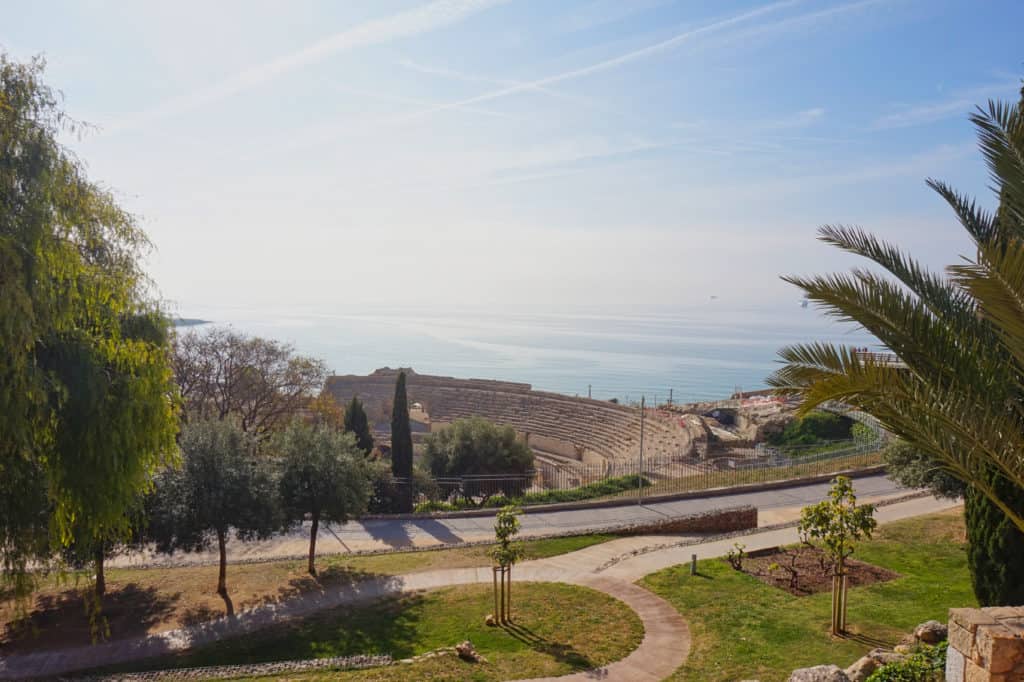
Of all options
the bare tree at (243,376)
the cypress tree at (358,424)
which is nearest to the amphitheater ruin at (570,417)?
the bare tree at (243,376)

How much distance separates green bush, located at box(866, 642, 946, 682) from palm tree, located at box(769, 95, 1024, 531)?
168 cm

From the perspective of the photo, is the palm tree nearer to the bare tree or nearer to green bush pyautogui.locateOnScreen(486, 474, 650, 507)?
green bush pyautogui.locateOnScreen(486, 474, 650, 507)

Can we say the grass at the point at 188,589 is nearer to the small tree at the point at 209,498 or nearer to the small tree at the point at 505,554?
the small tree at the point at 209,498

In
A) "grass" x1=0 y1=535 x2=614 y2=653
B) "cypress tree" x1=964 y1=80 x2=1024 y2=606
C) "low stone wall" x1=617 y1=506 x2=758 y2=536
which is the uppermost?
"cypress tree" x1=964 y1=80 x2=1024 y2=606

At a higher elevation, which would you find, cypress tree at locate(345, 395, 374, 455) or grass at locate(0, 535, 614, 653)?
cypress tree at locate(345, 395, 374, 455)

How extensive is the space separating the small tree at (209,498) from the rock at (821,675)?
1107 centimetres

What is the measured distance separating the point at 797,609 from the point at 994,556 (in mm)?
3373

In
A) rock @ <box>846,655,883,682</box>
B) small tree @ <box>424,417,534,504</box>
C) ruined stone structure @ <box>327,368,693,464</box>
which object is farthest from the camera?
ruined stone structure @ <box>327,368,693,464</box>

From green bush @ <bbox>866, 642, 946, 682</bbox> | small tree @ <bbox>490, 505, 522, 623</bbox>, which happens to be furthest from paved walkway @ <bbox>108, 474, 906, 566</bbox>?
green bush @ <bbox>866, 642, 946, 682</bbox>

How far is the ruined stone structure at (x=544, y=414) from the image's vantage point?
38.8 m

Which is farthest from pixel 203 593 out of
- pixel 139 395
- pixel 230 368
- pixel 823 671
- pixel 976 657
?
pixel 230 368

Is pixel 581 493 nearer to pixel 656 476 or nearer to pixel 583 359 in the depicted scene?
pixel 656 476

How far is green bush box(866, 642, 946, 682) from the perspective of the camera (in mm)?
6805

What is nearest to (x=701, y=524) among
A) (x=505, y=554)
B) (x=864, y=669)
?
(x=505, y=554)
